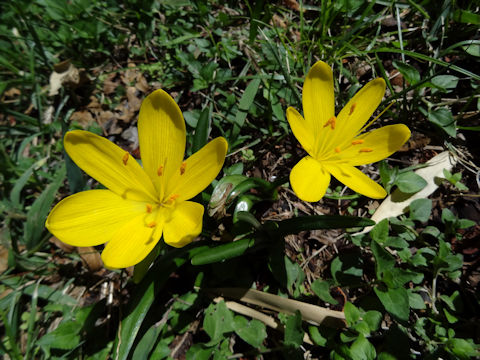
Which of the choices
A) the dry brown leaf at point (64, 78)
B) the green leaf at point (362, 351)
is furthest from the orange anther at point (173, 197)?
the dry brown leaf at point (64, 78)

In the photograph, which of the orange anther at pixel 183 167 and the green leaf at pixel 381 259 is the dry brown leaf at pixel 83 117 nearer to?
the orange anther at pixel 183 167

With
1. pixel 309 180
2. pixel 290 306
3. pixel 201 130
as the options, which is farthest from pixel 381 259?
pixel 201 130

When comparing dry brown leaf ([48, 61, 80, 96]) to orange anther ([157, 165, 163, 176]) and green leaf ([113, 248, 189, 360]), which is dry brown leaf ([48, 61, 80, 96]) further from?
green leaf ([113, 248, 189, 360])

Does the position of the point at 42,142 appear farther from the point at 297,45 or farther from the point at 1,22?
the point at 297,45

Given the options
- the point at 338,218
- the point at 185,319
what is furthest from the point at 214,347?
the point at 338,218

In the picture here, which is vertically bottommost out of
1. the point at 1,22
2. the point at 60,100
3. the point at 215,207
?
the point at 60,100

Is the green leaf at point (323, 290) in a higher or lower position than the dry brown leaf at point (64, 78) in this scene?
lower
